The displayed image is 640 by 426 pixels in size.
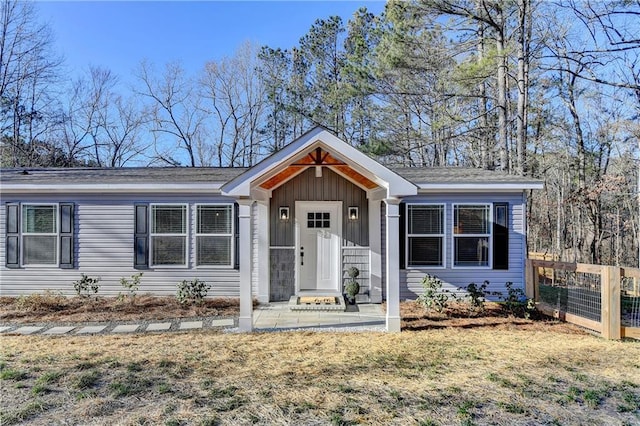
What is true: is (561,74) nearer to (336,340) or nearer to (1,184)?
(336,340)

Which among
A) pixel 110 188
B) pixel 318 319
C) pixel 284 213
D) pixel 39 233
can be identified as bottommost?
pixel 318 319

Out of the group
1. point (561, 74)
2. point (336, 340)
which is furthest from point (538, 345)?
point (561, 74)

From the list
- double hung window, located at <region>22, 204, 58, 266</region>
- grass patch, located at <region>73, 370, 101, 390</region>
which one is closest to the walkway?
grass patch, located at <region>73, 370, 101, 390</region>

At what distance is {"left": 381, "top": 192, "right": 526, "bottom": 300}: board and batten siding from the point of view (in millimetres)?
7824

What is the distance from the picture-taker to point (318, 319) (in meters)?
6.49

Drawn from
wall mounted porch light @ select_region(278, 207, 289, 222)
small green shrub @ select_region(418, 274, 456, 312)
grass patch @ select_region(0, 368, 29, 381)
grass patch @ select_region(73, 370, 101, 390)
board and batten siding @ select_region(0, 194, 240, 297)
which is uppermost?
wall mounted porch light @ select_region(278, 207, 289, 222)

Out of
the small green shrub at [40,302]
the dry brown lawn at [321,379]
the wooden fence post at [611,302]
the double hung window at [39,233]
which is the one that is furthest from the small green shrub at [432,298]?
the double hung window at [39,233]

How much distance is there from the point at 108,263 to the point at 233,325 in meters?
3.78

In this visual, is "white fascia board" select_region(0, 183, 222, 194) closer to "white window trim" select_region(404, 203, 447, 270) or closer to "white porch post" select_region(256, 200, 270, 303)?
"white porch post" select_region(256, 200, 270, 303)

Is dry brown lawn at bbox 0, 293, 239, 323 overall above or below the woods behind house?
below

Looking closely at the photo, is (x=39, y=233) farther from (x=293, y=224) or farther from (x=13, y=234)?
(x=293, y=224)

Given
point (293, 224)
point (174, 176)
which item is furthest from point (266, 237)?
point (174, 176)

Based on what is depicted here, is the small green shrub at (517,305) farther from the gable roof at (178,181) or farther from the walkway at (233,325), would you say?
the walkway at (233,325)

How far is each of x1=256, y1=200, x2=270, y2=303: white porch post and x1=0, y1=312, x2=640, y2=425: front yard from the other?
2.23m
